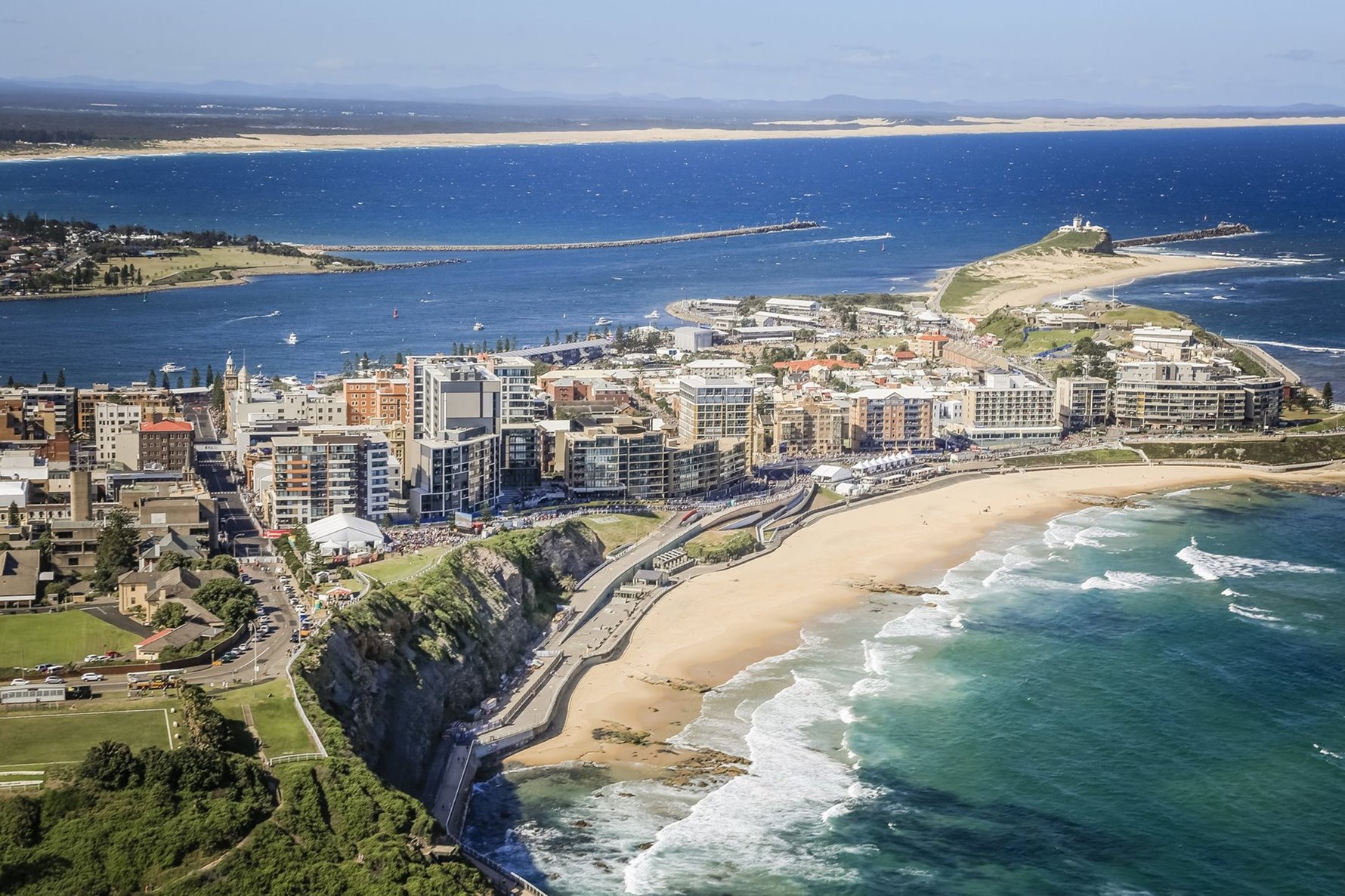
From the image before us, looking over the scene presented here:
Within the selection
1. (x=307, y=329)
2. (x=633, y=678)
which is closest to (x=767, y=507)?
(x=633, y=678)

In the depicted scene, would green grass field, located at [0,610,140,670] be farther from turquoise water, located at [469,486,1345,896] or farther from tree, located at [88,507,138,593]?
turquoise water, located at [469,486,1345,896]

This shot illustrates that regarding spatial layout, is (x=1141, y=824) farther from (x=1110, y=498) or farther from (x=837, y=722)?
(x=1110, y=498)

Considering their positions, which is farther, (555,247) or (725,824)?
(555,247)

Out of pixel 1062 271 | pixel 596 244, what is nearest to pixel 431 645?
pixel 1062 271

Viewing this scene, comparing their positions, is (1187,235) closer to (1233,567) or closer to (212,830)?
(1233,567)

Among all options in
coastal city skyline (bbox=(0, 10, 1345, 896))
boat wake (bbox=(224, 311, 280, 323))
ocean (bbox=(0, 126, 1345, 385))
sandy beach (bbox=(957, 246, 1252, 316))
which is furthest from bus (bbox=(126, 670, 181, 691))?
sandy beach (bbox=(957, 246, 1252, 316))

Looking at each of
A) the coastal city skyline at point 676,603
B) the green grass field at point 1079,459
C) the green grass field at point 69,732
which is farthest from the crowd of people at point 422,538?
the green grass field at point 1079,459

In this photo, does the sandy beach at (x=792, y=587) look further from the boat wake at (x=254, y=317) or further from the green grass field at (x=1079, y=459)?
the boat wake at (x=254, y=317)
